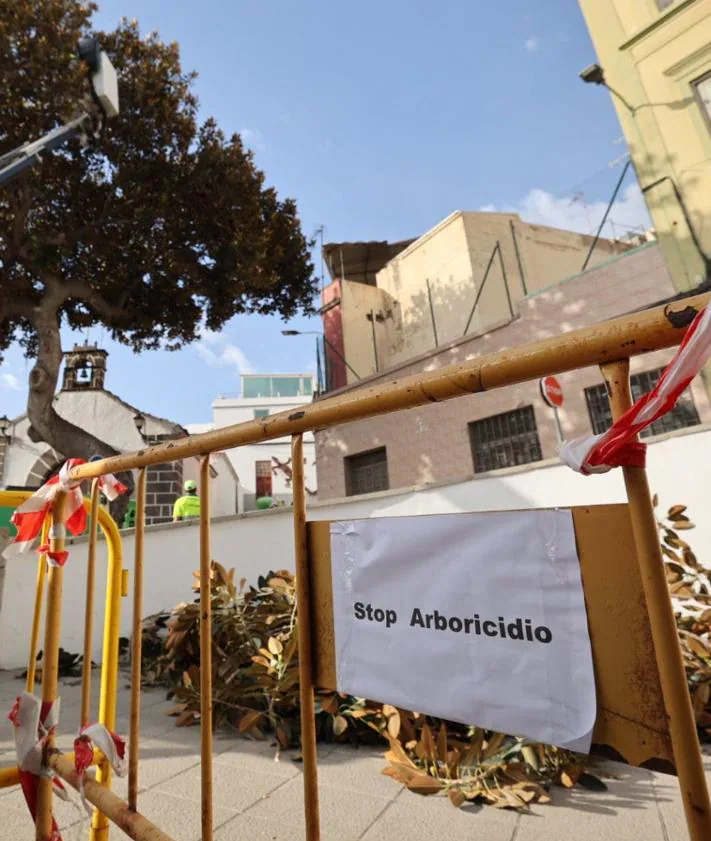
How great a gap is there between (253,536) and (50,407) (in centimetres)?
685

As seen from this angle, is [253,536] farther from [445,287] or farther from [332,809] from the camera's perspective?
[445,287]

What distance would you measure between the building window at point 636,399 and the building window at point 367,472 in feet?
16.8

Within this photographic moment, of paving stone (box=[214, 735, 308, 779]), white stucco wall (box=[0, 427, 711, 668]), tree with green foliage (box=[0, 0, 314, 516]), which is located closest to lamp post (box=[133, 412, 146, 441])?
tree with green foliage (box=[0, 0, 314, 516])

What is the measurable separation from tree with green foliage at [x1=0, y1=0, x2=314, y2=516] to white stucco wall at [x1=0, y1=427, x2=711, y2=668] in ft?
15.0

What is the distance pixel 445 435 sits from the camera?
1152 cm

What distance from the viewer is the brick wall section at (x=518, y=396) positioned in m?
9.25

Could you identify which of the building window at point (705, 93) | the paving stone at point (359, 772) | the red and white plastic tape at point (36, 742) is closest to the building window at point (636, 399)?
the building window at point (705, 93)

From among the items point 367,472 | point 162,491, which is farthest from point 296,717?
point 162,491

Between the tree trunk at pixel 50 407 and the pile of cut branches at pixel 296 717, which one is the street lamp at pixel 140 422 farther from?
the pile of cut branches at pixel 296 717

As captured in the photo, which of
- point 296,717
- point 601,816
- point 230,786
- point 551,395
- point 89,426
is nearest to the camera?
point 601,816

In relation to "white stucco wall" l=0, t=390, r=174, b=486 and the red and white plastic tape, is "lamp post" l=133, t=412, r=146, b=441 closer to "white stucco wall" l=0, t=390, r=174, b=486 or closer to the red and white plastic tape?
"white stucco wall" l=0, t=390, r=174, b=486

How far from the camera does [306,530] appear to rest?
133 centimetres

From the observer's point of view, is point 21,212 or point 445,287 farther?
point 445,287

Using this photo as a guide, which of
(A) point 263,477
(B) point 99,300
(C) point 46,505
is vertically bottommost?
(C) point 46,505
